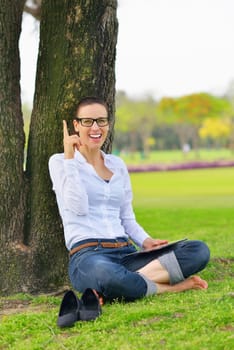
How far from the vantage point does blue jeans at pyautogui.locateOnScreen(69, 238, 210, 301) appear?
4.12 m

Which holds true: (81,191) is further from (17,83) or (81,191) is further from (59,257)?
(17,83)

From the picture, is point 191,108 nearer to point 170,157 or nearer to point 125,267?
point 170,157

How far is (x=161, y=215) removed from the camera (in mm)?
13820

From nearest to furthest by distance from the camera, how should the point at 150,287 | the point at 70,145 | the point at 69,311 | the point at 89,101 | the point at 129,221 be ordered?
the point at 69,311 → the point at 150,287 → the point at 70,145 → the point at 89,101 → the point at 129,221

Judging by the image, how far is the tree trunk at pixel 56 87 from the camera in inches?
202

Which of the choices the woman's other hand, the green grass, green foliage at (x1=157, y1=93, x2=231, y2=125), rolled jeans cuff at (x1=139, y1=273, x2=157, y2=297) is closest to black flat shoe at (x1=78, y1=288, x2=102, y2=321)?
rolled jeans cuff at (x1=139, y1=273, x2=157, y2=297)

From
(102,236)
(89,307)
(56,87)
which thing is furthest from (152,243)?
(56,87)

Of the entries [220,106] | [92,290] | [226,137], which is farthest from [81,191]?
[226,137]

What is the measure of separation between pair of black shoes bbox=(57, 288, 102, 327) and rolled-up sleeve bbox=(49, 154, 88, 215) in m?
0.71

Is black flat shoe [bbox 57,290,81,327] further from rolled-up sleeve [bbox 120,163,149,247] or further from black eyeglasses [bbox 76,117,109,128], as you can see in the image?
black eyeglasses [bbox 76,117,109,128]

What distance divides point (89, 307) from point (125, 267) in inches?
28.0

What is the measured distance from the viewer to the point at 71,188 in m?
4.35

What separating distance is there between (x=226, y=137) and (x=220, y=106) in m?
10.4

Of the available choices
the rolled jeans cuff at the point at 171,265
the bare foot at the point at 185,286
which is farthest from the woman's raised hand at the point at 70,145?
the bare foot at the point at 185,286
